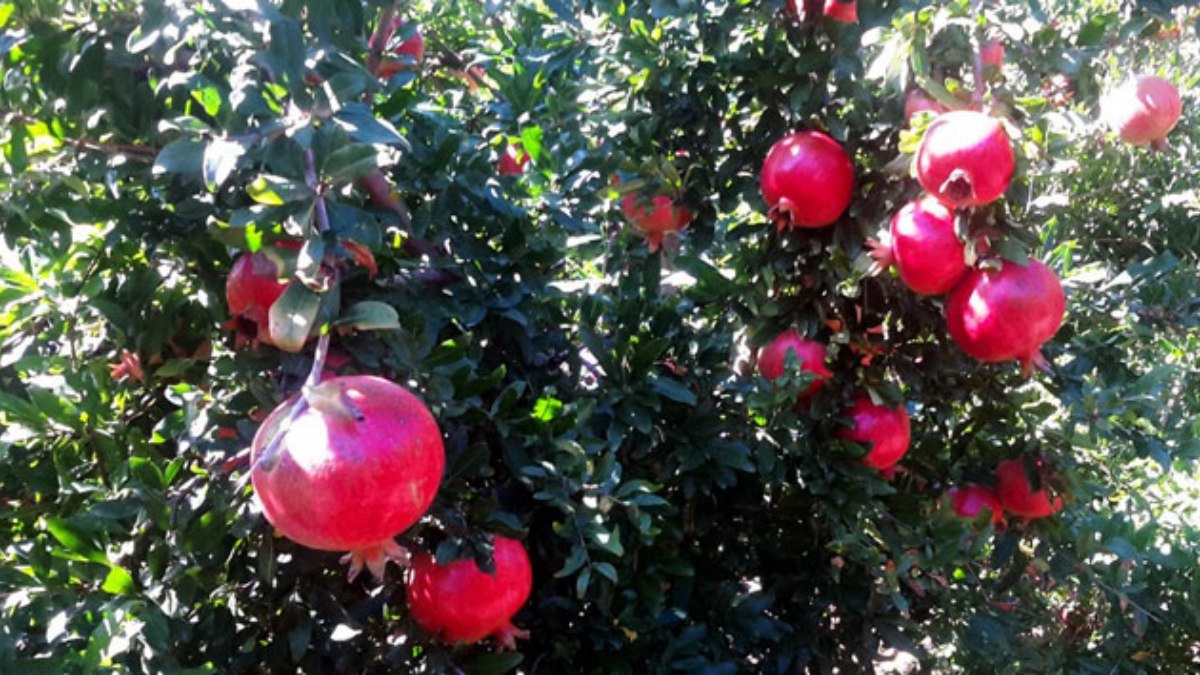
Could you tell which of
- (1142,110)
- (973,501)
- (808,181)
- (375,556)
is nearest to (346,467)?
(375,556)

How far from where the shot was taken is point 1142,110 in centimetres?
178

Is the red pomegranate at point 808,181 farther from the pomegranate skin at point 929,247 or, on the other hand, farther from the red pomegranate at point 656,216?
the red pomegranate at point 656,216

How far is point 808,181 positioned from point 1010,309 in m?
0.38

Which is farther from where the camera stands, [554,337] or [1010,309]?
[554,337]

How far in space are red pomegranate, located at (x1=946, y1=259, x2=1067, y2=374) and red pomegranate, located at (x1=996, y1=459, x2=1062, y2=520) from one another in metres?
0.48

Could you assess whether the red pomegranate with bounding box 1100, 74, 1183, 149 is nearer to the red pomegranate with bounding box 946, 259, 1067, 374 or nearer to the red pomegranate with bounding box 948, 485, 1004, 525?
the red pomegranate with bounding box 946, 259, 1067, 374

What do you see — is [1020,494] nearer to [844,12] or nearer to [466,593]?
[844,12]

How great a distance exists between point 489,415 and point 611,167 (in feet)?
2.42

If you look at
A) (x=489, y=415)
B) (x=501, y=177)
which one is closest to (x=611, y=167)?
(x=501, y=177)

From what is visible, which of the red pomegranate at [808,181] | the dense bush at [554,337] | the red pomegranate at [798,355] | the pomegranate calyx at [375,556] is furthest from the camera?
the red pomegranate at [798,355]

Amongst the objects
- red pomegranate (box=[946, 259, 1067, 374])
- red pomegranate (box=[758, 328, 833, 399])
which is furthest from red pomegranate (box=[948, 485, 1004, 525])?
red pomegranate (box=[946, 259, 1067, 374])

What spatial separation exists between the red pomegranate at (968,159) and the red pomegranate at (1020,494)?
71 cm

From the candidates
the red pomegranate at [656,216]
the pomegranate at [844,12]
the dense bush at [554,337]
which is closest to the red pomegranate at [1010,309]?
the dense bush at [554,337]

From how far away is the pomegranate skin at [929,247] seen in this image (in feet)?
4.33
